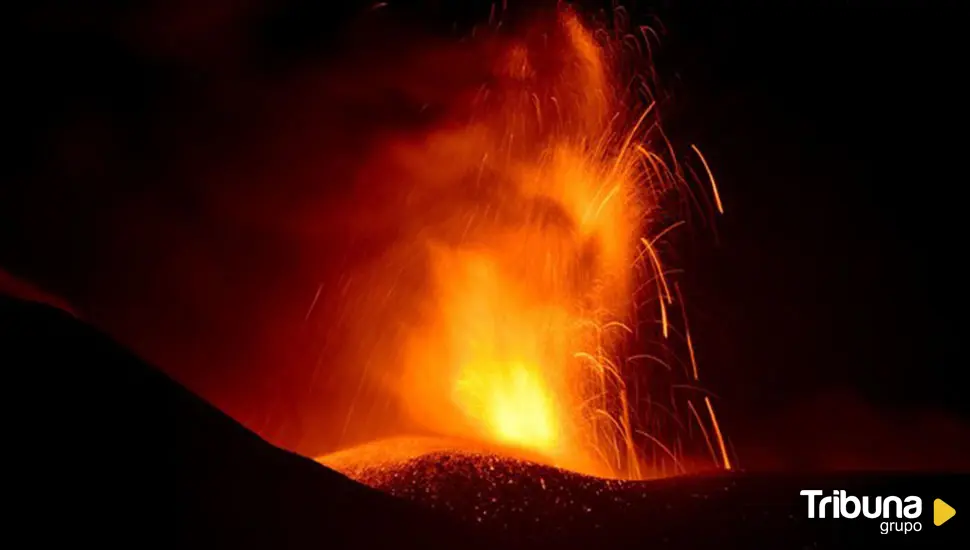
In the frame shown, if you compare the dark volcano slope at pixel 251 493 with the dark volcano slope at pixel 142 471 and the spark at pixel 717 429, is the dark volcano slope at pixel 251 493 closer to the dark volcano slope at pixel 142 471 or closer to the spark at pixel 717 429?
the dark volcano slope at pixel 142 471

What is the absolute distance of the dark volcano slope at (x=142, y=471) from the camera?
9.14 metres

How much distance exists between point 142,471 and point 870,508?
36.1 feet

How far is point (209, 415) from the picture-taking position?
1141cm

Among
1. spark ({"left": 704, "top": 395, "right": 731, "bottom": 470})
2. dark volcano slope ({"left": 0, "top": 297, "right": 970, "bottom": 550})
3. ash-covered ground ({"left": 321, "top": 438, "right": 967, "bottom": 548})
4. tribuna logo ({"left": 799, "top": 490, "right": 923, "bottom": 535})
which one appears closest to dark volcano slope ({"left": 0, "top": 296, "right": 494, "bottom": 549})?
dark volcano slope ({"left": 0, "top": 297, "right": 970, "bottom": 550})

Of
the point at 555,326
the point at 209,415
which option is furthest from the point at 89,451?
the point at 555,326

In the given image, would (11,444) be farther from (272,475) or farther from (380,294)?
(380,294)

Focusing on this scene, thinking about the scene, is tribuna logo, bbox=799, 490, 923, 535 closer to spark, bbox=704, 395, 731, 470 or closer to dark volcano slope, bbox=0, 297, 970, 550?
dark volcano slope, bbox=0, 297, 970, 550

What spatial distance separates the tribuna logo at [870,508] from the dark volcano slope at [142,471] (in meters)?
6.01

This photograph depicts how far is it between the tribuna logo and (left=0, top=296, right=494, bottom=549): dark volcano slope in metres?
6.01

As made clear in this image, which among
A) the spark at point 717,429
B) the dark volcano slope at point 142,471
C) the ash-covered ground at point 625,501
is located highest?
the spark at point 717,429

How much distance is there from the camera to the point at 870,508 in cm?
1344

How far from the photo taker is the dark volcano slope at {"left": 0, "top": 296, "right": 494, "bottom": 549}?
9.14 meters

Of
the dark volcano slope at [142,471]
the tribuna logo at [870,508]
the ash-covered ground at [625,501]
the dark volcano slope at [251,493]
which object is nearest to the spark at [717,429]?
the ash-covered ground at [625,501]

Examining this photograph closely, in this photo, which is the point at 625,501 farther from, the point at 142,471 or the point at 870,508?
the point at 142,471
